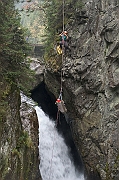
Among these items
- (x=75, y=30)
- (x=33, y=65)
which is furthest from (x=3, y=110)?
(x=33, y=65)

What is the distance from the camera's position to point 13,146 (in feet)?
30.6

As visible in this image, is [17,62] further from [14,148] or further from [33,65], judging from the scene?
[33,65]

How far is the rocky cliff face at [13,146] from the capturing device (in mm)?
8529

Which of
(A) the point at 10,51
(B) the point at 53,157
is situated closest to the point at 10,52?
(A) the point at 10,51

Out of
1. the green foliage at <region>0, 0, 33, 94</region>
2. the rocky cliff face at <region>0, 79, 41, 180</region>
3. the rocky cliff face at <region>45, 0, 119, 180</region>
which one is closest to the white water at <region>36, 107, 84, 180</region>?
the rocky cliff face at <region>45, 0, 119, 180</region>

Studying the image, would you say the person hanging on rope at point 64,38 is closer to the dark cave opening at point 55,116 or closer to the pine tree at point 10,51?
the pine tree at point 10,51

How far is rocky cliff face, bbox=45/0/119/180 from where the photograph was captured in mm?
13844

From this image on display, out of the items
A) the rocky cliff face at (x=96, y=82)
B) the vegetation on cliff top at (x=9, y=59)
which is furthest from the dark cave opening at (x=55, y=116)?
the vegetation on cliff top at (x=9, y=59)

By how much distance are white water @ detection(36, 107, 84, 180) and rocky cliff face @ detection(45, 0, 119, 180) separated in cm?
184

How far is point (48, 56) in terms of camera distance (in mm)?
17578

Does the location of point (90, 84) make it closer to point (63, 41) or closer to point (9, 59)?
point (63, 41)

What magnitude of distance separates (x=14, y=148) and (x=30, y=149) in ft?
5.47

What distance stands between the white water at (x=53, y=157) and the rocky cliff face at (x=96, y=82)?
6.05 ft

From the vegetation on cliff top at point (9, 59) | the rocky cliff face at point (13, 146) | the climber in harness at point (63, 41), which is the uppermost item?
the climber in harness at point (63, 41)
